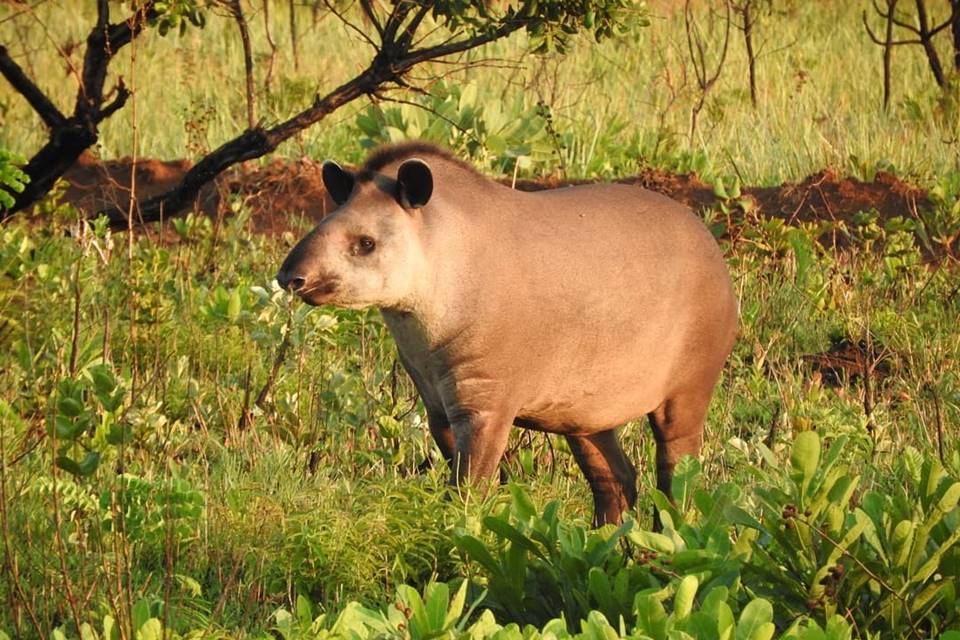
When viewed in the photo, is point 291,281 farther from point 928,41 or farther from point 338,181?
point 928,41

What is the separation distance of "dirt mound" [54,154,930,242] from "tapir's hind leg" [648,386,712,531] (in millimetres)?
4214

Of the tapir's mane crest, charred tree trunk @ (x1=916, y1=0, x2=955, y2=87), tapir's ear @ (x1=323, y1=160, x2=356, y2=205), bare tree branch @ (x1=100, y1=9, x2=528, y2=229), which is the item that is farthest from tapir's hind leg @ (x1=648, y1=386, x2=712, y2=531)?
charred tree trunk @ (x1=916, y1=0, x2=955, y2=87)

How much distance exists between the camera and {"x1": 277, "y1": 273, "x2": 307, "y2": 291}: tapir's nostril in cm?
497

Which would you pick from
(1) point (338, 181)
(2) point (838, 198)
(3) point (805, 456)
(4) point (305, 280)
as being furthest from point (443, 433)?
(2) point (838, 198)

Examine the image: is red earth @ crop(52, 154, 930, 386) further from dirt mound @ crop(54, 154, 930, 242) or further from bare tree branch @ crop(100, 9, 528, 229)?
bare tree branch @ crop(100, 9, 528, 229)

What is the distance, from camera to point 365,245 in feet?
16.8

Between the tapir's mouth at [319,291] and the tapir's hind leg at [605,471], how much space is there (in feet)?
4.29

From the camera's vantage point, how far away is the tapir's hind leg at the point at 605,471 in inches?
232

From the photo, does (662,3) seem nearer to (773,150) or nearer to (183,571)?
(773,150)

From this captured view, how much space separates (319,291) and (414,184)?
0.46 meters

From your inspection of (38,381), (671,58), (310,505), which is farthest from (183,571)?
(671,58)

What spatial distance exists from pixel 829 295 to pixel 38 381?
427 centimetres

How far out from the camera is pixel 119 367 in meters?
7.32

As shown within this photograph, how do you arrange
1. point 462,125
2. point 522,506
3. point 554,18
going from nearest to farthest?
point 522,506 < point 554,18 < point 462,125
